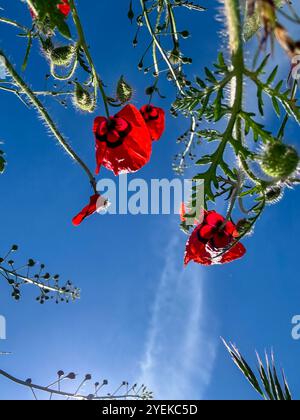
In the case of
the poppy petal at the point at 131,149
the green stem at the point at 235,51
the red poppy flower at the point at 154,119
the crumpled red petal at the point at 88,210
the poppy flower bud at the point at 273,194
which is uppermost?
the red poppy flower at the point at 154,119

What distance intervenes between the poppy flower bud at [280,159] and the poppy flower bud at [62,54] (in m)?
1.33

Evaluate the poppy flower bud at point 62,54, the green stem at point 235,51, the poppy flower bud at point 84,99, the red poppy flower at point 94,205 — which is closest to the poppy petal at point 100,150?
the red poppy flower at point 94,205

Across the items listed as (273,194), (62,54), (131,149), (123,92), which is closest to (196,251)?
(273,194)

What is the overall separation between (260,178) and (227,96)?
→ 38 centimetres

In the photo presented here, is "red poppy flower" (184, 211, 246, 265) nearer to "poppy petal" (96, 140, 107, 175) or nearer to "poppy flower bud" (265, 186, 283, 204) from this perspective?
"poppy flower bud" (265, 186, 283, 204)

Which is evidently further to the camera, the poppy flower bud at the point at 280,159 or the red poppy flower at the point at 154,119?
the red poppy flower at the point at 154,119

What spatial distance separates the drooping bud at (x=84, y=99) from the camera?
2.59m

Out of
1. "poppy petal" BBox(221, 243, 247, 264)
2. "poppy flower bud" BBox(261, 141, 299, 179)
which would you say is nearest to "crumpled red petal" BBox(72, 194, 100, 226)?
"poppy petal" BBox(221, 243, 247, 264)

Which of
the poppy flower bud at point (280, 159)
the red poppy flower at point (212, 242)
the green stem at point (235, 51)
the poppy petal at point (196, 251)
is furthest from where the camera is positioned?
the poppy petal at point (196, 251)

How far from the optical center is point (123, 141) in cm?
232

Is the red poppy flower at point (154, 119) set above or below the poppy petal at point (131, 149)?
above

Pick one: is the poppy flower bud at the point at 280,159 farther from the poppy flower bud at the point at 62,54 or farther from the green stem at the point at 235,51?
the poppy flower bud at the point at 62,54
